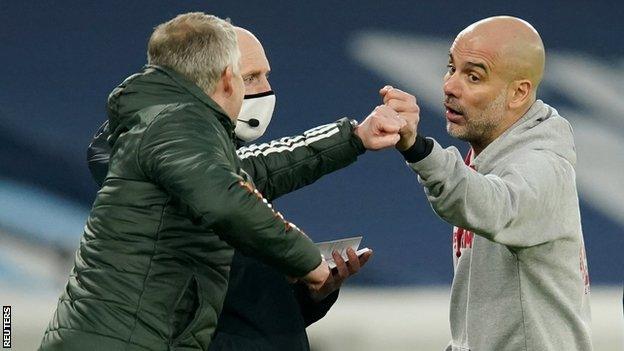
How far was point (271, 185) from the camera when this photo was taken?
2809 mm

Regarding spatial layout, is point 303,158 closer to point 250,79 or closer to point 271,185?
point 271,185

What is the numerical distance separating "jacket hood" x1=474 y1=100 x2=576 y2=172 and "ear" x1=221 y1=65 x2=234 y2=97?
57 cm

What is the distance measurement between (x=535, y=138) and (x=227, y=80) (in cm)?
63

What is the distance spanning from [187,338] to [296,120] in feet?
7.93

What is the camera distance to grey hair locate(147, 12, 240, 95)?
7.32ft

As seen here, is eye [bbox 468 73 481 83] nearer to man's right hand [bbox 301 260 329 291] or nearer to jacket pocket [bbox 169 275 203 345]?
man's right hand [bbox 301 260 329 291]

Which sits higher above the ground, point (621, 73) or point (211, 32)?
point (211, 32)

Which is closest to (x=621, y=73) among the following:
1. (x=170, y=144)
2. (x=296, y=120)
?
(x=296, y=120)

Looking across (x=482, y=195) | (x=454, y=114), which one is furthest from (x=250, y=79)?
(x=482, y=195)

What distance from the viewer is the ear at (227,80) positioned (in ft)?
7.41

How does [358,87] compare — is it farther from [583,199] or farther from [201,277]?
[201,277]

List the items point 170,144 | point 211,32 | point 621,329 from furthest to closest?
point 621,329 → point 211,32 → point 170,144

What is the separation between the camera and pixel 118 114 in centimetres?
221

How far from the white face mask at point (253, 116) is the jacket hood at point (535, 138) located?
0.60 meters
